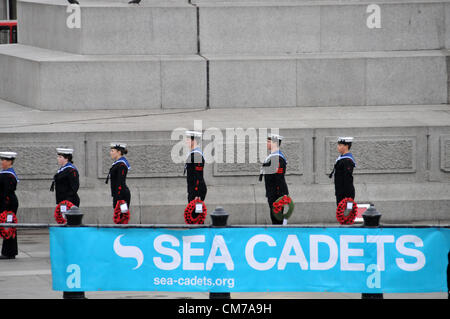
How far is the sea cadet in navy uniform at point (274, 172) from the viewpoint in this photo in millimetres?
14812

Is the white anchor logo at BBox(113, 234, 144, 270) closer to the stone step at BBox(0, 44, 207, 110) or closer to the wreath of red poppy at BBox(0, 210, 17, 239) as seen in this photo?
the wreath of red poppy at BBox(0, 210, 17, 239)

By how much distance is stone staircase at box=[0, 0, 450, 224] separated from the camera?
16.1 meters

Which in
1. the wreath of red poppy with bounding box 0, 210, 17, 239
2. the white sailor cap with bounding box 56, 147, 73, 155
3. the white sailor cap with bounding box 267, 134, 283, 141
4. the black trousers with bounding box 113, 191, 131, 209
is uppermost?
the white sailor cap with bounding box 267, 134, 283, 141

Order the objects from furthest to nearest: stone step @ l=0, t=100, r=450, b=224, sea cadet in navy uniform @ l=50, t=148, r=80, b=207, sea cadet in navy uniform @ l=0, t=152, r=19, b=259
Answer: stone step @ l=0, t=100, r=450, b=224 < sea cadet in navy uniform @ l=50, t=148, r=80, b=207 < sea cadet in navy uniform @ l=0, t=152, r=19, b=259

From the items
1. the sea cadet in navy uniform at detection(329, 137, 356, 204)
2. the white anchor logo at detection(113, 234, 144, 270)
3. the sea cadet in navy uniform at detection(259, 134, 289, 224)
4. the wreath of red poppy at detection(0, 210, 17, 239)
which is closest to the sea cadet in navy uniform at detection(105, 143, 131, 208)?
the wreath of red poppy at detection(0, 210, 17, 239)

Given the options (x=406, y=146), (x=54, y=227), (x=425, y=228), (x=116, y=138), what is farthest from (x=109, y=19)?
(x=425, y=228)

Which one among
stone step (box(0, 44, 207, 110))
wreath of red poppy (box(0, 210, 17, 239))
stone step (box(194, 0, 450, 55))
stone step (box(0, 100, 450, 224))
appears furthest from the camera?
stone step (box(194, 0, 450, 55))

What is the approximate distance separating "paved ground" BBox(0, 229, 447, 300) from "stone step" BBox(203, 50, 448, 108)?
529 centimetres

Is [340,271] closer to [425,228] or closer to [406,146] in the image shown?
[425,228]

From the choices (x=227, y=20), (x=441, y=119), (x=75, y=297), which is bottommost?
(x=75, y=297)

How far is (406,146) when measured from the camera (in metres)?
16.5

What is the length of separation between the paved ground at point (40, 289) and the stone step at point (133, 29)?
5.11 meters

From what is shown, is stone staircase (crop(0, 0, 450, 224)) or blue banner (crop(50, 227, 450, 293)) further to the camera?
stone staircase (crop(0, 0, 450, 224))

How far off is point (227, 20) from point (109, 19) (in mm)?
2151
